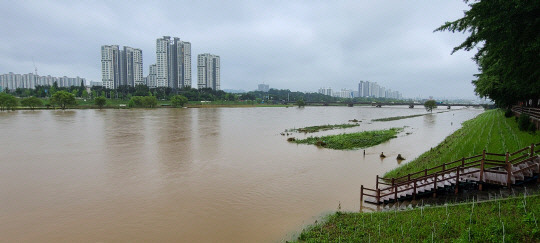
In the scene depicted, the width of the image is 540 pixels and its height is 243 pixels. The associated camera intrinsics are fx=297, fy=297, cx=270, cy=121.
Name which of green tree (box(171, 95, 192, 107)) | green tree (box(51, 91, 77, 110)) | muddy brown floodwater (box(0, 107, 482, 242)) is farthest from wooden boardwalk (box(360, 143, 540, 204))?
green tree (box(171, 95, 192, 107))

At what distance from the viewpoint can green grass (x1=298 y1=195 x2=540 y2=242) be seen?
7617 millimetres

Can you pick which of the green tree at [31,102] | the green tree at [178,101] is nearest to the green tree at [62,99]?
the green tree at [31,102]

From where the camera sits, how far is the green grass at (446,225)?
25.0 ft

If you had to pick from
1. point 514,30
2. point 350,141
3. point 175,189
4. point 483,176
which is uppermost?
point 514,30

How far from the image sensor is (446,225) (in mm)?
8812

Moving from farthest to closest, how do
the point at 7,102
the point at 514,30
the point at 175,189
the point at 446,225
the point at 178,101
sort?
the point at 178,101 → the point at 7,102 → the point at 175,189 → the point at 514,30 → the point at 446,225

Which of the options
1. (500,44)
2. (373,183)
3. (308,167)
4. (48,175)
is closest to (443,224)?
(500,44)

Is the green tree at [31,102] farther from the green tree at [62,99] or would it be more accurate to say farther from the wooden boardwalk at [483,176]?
the wooden boardwalk at [483,176]

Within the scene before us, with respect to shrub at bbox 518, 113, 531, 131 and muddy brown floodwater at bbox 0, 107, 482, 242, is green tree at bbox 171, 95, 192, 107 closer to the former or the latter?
muddy brown floodwater at bbox 0, 107, 482, 242

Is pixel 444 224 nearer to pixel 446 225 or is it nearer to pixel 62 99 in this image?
pixel 446 225

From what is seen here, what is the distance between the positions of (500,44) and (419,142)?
30.6m

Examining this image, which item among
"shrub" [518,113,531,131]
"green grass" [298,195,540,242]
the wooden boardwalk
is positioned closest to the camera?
"green grass" [298,195,540,242]

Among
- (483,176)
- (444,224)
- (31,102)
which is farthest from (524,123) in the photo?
(31,102)

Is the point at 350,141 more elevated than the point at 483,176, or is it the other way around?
the point at 483,176
